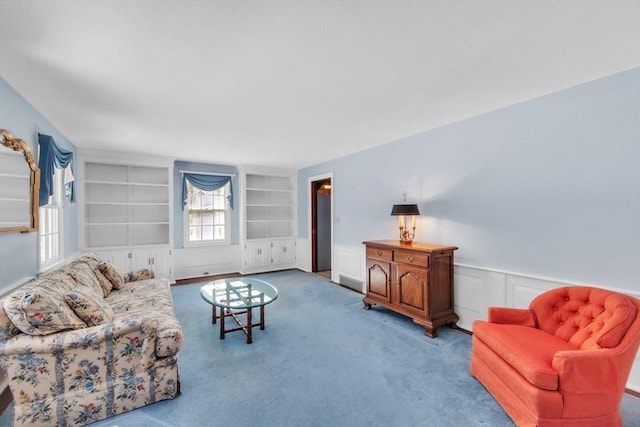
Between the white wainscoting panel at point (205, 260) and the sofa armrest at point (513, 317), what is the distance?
4933 mm

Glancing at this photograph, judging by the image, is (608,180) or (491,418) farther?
(608,180)

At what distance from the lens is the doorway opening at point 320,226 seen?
596 centimetres

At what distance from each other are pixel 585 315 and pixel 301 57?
2.68 metres

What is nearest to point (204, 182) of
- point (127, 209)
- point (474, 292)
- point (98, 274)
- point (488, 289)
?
point (127, 209)

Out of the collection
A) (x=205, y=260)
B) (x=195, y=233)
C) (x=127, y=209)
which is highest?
(x=127, y=209)

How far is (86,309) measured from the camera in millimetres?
1962

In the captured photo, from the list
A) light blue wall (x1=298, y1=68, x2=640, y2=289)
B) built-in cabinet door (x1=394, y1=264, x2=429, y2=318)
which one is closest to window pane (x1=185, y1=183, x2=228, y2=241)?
light blue wall (x1=298, y1=68, x2=640, y2=289)

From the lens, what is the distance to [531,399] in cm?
161

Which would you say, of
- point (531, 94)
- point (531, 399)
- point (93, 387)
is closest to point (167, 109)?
point (93, 387)

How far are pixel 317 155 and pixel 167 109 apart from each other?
2630 mm

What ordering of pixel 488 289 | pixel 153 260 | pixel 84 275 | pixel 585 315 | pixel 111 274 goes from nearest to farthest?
pixel 585 315
pixel 84 275
pixel 488 289
pixel 111 274
pixel 153 260

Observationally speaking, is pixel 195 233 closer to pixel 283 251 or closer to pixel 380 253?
pixel 283 251

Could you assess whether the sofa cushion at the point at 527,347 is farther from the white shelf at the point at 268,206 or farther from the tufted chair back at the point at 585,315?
Answer: the white shelf at the point at 268,206

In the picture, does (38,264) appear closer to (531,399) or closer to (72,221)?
(72,221)
